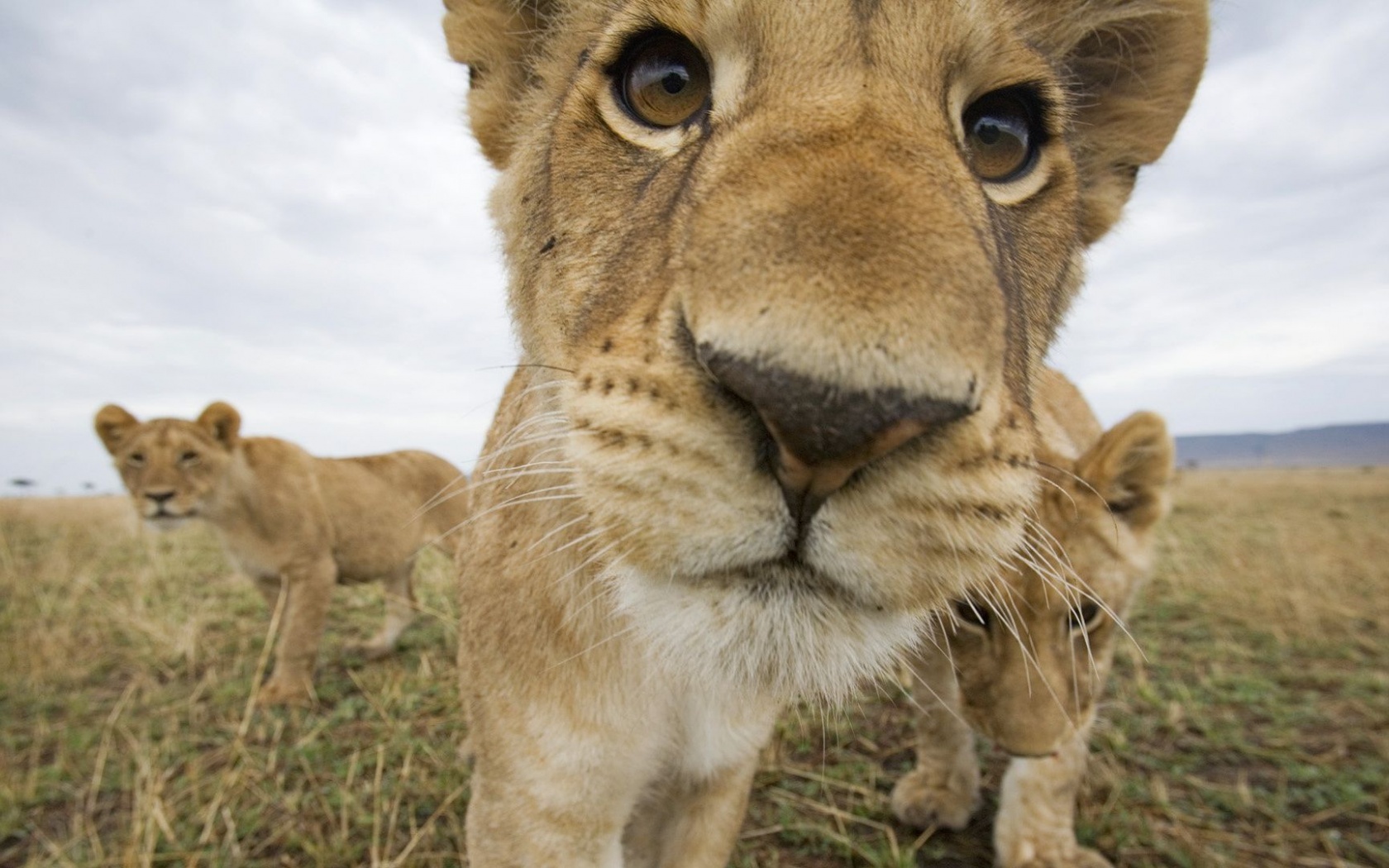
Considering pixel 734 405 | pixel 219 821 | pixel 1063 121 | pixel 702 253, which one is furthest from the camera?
pixel 219 821

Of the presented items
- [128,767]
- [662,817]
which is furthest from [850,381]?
[128,767]

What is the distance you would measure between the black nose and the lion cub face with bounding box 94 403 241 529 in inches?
249

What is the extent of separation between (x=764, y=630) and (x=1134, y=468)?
1914 mm

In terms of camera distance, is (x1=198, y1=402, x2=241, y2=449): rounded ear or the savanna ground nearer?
the savanna ground

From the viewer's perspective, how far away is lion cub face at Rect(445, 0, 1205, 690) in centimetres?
90

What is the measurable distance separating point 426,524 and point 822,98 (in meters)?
6.59

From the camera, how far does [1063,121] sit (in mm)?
1784

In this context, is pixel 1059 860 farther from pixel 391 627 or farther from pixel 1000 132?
pixel 391 627

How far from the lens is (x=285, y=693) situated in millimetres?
4844

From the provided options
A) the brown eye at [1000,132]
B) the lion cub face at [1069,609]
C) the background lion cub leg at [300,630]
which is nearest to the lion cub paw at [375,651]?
the background lion cub leg at [300,630]

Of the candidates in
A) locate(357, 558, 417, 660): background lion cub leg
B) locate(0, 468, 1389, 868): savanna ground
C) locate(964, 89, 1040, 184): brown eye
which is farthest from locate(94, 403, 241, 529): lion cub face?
locate(964, 89, 1040, 184): brown eye

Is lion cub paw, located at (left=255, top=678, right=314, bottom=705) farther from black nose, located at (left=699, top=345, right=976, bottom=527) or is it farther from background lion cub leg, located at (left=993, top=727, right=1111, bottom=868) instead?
black nose, located at (left=699, top=345, right=976, bottom=527)

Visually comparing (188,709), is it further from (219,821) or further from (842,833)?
(842,833)

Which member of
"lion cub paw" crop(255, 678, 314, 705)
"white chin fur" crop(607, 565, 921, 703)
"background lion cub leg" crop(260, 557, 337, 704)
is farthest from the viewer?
"background lion cub leg" crop(260, 557, 337, 704)
